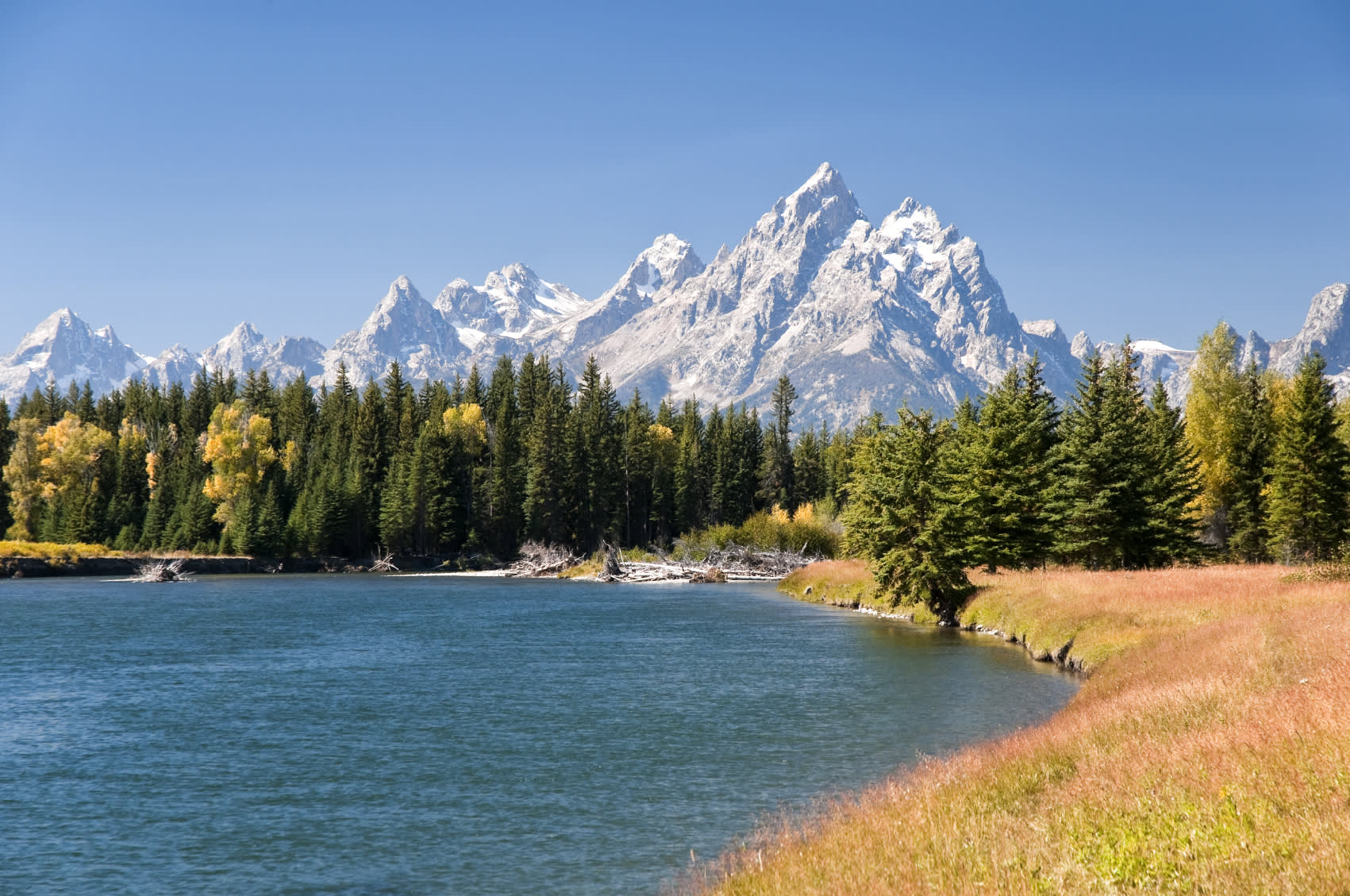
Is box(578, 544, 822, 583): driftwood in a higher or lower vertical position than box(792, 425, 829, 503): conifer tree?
lower

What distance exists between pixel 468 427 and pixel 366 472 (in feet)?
53.0

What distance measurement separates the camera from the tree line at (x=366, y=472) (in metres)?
120

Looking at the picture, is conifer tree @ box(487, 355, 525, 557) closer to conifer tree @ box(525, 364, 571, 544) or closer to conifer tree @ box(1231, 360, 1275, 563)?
conifer tree @ box(525, 364, 571, 544)

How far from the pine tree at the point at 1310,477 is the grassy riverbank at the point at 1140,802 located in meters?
45.8

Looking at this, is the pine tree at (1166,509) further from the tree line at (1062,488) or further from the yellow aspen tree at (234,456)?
the yellow aspen tree at (234,456)

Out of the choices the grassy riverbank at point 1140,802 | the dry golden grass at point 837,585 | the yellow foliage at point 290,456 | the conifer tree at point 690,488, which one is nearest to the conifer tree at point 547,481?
the conifer tree at point 690,488

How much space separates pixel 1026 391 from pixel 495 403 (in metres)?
98.8

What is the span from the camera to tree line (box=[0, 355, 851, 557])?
395 feet

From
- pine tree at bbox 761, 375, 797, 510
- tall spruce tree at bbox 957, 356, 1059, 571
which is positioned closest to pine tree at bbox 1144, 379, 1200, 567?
tall spruce tree at bbox 957, 356, 1059, 571

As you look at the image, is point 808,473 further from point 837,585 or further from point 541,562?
point 837,585

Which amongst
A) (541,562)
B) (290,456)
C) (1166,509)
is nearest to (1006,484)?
(1166,509)

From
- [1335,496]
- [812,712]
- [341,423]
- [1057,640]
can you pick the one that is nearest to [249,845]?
[812,712]

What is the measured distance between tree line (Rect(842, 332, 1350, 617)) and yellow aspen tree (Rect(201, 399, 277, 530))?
280 feet

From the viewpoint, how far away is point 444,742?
25.3 m
